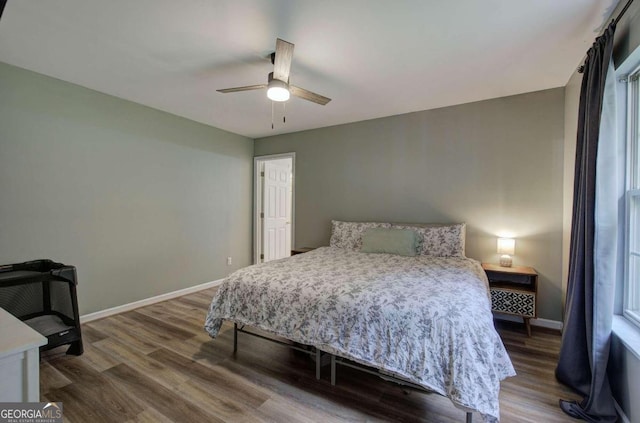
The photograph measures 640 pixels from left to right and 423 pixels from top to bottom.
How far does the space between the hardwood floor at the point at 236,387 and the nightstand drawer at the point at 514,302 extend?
261 mm

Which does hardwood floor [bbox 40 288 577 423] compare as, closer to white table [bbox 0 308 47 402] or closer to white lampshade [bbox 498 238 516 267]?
white lampshade [bbox 498 238 516 267]

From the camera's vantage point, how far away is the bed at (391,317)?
1494 mm

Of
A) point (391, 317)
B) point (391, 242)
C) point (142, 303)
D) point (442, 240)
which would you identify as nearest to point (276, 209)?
point (142, 303)

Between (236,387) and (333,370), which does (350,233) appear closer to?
(333,370)

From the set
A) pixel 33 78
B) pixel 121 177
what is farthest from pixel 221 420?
pixel 33 78

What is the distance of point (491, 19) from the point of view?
6.23 ft

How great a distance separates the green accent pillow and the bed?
1.75ft

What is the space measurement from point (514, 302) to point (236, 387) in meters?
2.71

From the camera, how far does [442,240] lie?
3.27 meters

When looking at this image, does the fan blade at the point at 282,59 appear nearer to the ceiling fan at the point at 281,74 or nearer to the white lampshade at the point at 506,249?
the ceiling fan at the point at 281,74

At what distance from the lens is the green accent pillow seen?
3.29 meters

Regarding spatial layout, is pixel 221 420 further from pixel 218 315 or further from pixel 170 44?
pixel 170 44

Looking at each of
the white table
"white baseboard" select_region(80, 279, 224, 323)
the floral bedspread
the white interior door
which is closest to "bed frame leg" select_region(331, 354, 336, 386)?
the floral bedspread

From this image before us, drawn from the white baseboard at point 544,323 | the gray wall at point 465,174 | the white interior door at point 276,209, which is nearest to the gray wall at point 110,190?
the white interior door at point 276,209
